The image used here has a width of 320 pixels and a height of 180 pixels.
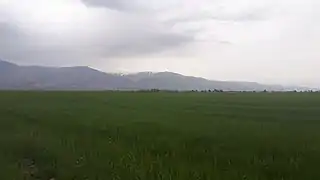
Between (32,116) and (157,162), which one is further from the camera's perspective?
(32,116)

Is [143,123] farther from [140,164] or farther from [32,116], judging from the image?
[140,164]

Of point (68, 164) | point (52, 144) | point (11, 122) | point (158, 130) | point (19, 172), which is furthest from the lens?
point (11, 122)

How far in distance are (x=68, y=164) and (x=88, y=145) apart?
3.85 m

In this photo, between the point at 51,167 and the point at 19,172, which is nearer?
the point at 19,172

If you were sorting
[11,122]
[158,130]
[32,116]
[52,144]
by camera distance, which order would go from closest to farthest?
[52,144], [158,130], [11,122], [32,116]

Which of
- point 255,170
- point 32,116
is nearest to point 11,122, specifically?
point 32,116

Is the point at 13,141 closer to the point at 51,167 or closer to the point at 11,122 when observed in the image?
the point at 51,167

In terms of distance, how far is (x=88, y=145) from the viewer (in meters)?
21.4

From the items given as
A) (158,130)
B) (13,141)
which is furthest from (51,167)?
(158,130)

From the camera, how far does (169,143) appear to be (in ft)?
73.3

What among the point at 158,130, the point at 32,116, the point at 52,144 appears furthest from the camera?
the point at 32,116

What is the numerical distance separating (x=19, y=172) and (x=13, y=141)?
243 inches

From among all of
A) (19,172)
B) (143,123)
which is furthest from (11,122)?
(19,172)

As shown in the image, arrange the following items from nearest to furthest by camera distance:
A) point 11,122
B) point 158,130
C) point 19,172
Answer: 1. point 19,172
2. point 158,130
3. point 11,122
